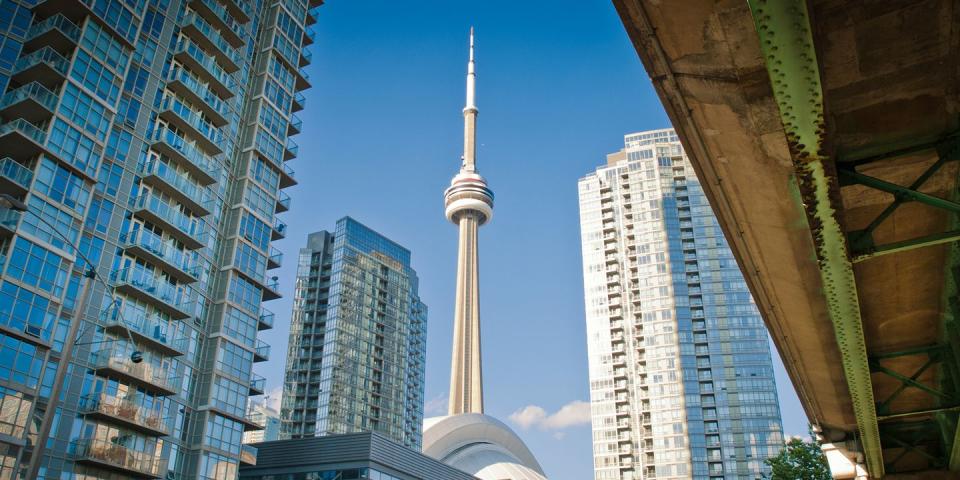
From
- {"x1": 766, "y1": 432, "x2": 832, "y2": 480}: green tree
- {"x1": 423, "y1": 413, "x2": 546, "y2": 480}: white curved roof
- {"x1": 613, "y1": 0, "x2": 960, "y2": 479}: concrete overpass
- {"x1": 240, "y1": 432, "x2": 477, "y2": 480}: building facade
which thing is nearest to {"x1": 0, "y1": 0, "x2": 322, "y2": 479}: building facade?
{"x1": 240, "y1": 432, "x2": 477, "y2": 480}: building facade

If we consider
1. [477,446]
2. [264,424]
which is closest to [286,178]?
[477,446]

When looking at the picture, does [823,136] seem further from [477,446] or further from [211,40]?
[477,446]

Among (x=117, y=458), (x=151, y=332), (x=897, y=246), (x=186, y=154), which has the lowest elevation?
(x=897, y=246)

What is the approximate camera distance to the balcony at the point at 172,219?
43.6 m

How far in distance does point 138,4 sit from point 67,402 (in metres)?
23.8

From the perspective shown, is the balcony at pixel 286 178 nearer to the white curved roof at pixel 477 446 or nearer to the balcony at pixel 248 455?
the balcony at pixel 248 455

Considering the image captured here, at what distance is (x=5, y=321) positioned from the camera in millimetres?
32594

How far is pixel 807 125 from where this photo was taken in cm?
563

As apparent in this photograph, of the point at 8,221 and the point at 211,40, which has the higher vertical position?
the point at 211,40

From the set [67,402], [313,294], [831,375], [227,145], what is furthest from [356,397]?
[831,375]

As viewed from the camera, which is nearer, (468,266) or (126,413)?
(126,413)

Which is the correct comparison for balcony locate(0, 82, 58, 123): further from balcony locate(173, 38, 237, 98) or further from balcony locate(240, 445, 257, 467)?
balcony locate(240, 445, 257, 467)

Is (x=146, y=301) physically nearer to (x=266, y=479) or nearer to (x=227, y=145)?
(x=227, y=145)

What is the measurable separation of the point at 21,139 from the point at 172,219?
36.2ft
